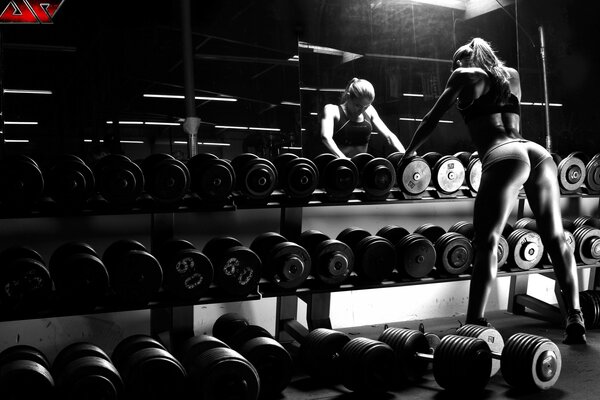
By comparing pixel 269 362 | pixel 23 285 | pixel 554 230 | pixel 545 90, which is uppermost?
pixel 545 90

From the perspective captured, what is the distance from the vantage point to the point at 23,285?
7.88 ft

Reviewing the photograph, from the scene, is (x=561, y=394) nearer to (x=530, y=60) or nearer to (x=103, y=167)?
(x=103, y=167)

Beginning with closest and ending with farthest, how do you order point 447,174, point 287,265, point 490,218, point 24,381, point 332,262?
point 24,381
point 490,218
point 287,265
point 332,262
point 447,174

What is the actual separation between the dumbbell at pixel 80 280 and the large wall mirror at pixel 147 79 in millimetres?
904

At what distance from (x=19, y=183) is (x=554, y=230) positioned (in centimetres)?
244

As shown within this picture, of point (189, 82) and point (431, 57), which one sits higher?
point (431, 57)

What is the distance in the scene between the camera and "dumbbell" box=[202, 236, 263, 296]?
9.07 feet

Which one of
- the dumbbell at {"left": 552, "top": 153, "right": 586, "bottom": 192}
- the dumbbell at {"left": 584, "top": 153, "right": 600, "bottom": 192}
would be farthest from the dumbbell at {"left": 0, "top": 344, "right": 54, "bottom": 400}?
the dumbbell at {"left": 584, "top": 153, "right": 600, "bottom": 192}

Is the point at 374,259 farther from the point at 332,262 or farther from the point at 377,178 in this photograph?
the point at 377,178

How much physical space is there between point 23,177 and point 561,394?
7.72 ft

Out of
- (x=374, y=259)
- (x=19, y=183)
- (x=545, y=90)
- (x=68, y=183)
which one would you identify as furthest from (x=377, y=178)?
(x=545, y=90)

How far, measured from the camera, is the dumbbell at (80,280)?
8.09ft

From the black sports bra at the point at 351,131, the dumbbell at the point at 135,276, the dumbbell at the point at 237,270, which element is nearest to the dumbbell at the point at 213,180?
the dumbbell at the point at 237,270

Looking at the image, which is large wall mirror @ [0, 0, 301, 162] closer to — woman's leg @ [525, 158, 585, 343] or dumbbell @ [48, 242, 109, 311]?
dumbbell @ [48, 242, 109, 311]
